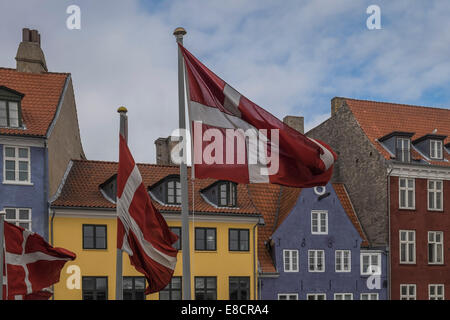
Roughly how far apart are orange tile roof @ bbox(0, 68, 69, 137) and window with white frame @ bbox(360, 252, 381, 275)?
20222 mm

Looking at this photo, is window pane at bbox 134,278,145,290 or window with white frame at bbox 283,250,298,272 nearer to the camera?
window pane at bbox 134,278,145,290

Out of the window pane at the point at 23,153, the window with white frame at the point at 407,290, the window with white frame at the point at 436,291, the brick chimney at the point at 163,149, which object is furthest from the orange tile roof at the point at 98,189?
the window with white frame at the point at 436,291

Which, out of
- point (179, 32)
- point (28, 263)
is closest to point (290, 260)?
point (28, 263)

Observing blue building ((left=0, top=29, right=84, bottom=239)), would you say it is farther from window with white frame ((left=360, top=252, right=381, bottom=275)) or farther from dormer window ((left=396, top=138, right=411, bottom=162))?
dormer window ((left=396, top=138, right=411, bottom=162))

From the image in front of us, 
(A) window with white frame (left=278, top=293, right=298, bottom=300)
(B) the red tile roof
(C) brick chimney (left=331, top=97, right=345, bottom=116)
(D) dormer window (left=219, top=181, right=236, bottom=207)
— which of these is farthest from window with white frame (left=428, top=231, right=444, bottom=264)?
(D) dormer window (left=219, top=181, right=236, bottom=207)

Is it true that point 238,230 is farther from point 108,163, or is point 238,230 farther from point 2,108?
point 2,108

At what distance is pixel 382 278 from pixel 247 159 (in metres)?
27.1

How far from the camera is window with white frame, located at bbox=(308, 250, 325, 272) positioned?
33.1 metres

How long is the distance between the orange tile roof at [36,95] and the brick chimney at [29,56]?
0.79 m

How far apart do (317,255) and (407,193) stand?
24.6ft

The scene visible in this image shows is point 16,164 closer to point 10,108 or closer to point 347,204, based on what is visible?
point 10,108

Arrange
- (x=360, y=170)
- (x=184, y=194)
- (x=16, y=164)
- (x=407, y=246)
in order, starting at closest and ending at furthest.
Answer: (x=184, y=194)
(x=16, y=164)
(x=407, y=246)
(x=360, y=170)

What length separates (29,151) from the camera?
2780 centimetres
